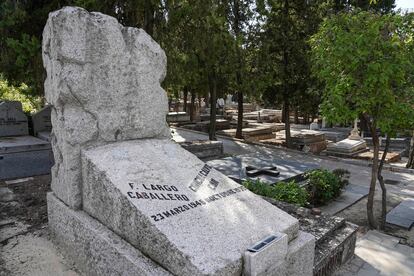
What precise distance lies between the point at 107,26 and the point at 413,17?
522 centimetres

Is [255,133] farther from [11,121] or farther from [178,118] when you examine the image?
[11,121]

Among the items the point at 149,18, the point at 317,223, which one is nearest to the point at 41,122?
the point at 149,18

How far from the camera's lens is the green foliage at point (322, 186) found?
25.7 ft

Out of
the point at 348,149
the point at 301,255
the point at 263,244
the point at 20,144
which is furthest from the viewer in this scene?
the point at 348,149

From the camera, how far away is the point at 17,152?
324 inches

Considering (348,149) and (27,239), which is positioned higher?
(27,239)

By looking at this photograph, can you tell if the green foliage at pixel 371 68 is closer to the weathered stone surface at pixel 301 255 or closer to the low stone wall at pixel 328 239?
the low stone wall at pixel 328 239

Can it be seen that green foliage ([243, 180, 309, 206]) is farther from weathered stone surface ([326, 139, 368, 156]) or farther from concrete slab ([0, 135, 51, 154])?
weathered stone surface ([326, 139, 368, 156])

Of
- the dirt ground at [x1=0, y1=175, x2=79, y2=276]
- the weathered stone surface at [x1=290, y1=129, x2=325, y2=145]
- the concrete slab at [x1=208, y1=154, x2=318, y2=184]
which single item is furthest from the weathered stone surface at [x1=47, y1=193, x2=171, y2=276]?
the weathered stone surface at [x1=290, y1=129, x2=325, y2=145]

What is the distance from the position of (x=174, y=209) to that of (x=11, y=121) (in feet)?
28.2

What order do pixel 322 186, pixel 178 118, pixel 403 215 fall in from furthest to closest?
pixel 178 118, pixel 322 186, pixel 403 215

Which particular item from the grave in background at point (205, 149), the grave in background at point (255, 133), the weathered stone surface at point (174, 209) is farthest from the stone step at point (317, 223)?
the grave in background at point (255, 133)

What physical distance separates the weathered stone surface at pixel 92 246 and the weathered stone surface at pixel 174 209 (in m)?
0.09

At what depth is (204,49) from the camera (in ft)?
39.2
